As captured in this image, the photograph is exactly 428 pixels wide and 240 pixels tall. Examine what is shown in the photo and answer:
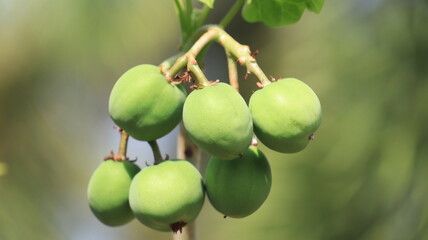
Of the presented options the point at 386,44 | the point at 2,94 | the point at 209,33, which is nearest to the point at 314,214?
the point at 386,44

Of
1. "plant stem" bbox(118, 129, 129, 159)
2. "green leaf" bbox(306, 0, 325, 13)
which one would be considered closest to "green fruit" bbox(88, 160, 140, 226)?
"plant stem" bbox(118, 129, 129, 159)

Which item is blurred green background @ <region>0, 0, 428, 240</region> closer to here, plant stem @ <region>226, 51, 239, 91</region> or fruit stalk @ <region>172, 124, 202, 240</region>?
fruit stalk @ <region>172, 124, 202, 240</region>

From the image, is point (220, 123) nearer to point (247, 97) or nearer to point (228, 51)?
point (228, 51)

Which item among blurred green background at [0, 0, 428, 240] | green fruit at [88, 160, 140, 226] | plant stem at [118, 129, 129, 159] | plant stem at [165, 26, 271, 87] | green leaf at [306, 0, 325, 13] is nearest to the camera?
plant stem at [165, 26, 271, 87]

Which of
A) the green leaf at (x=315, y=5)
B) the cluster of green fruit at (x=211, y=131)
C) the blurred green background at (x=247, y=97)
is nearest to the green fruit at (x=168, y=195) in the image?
the cluster of green fruit at (x=211, y=131)

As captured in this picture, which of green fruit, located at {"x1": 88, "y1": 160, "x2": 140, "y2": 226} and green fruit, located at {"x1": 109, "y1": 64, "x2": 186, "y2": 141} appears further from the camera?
green fruit, located at {"x1": 88, "y1": 160, "x2": 140, "y2": 226}

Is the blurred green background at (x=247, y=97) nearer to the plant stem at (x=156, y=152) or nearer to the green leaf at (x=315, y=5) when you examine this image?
the plant stem at (x=156, y=152)
